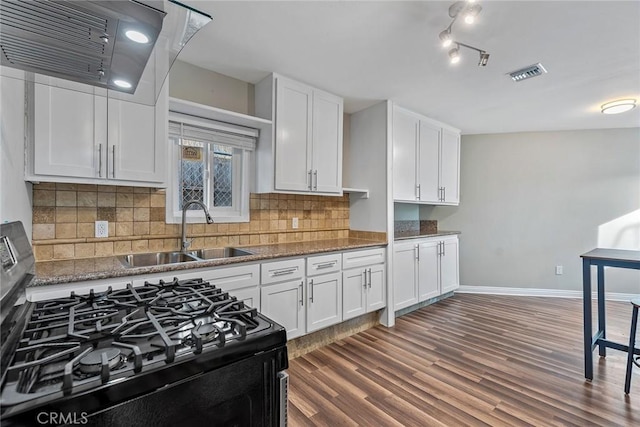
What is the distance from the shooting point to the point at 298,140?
2.78m

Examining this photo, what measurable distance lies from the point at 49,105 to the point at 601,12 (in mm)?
3267

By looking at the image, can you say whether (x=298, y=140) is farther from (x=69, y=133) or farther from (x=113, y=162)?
(x=69, y=133)

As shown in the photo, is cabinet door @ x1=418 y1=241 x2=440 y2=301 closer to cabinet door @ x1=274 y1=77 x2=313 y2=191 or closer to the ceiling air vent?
cabinet door @ x1=274 y1=77 x2=313 y2=191

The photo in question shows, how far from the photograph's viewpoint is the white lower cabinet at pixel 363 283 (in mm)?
2867

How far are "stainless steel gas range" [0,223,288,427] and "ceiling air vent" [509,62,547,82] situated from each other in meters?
2.92

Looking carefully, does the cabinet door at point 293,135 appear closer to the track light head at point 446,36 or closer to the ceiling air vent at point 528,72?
the track light head at point 446,36

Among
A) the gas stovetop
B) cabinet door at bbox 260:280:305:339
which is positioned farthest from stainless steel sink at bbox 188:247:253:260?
the gas stovetop

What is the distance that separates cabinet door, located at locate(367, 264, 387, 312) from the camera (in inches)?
121

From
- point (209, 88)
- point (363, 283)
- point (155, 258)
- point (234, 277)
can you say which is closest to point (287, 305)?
point (234, 277)

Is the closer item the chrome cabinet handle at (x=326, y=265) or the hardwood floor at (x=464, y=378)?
the hardwood floor at (x=464, y=378)

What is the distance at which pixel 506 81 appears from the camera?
9.01ft

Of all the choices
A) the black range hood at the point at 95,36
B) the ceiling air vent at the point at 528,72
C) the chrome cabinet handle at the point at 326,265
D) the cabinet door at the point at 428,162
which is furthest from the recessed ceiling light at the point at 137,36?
the cabinet door at the point at 428,162

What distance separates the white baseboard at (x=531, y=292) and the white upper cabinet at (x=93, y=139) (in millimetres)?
4559

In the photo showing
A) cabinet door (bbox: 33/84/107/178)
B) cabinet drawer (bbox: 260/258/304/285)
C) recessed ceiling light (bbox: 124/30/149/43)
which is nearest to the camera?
recessed ceiling light (bbox: 124/30/149/43)
